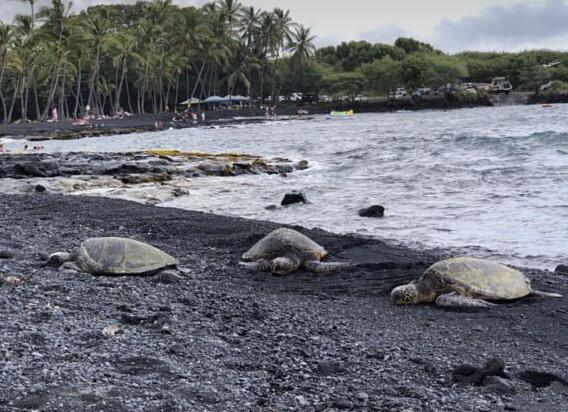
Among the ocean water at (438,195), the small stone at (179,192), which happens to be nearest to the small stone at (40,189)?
the small stone at (179,192)

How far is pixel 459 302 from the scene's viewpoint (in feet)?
20.9

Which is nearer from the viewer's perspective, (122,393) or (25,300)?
(122,393)

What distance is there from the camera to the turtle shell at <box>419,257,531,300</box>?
6.46 meters

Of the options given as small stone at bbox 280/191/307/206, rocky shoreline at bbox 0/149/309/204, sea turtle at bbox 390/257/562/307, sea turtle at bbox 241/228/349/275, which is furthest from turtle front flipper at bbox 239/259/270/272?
rocky shoreline at bbox 0/149/309/204

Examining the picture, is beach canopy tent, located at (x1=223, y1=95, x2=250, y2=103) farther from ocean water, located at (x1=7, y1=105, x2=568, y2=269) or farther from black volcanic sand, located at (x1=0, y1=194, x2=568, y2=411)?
black volcanic sand, located at (x1=0, y1=194, x2=568, y2=411)

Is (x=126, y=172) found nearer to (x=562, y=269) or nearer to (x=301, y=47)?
(x=562, y=269)

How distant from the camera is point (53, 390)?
386 centimetres

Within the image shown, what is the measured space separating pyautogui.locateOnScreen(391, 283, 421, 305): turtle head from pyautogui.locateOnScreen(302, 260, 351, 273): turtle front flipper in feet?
4.99

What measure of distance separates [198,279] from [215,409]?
368cm

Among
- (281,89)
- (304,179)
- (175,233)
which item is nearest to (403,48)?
(281,89)

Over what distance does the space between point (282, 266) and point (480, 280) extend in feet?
8.03

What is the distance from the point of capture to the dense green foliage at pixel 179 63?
60.1m

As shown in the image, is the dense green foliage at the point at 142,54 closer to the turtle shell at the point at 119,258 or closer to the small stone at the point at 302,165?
the small stone at the point at 302,165

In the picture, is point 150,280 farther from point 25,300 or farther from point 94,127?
point 94,127
